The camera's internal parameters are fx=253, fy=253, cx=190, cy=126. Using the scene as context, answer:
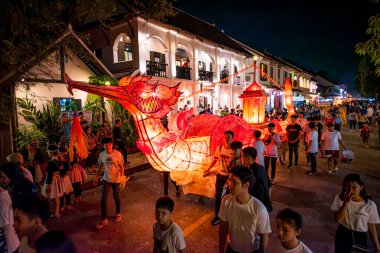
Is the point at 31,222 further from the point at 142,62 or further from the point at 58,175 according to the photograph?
the point at 142,62

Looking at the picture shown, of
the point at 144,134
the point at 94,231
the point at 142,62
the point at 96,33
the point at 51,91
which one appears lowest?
the point at 94,231

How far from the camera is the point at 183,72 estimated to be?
58.7ft

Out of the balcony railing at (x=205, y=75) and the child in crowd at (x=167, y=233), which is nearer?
the child in crowd at (x=167, y=233)

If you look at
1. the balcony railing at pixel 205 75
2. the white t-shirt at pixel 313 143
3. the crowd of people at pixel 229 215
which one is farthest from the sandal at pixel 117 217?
the balcony railing at pixel 205 75

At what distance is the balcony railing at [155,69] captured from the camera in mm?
15045

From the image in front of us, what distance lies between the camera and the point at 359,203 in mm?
2801

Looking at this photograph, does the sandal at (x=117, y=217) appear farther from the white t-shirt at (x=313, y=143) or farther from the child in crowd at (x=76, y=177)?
the white t-shirt at (x=313, y=143)

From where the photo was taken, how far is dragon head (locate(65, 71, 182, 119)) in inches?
167

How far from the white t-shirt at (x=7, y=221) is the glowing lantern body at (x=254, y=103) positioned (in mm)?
7228

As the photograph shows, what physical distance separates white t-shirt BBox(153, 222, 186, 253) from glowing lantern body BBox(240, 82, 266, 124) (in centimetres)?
680

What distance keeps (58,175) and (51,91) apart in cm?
676

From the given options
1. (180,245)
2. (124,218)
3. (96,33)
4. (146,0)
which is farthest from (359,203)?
(96,33)

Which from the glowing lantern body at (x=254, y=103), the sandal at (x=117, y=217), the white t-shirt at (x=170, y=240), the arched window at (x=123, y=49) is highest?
the arched window at (x=123, y=49)

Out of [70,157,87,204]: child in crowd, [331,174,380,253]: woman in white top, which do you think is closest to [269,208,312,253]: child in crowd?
[331,174,380,253]: woman in white top
